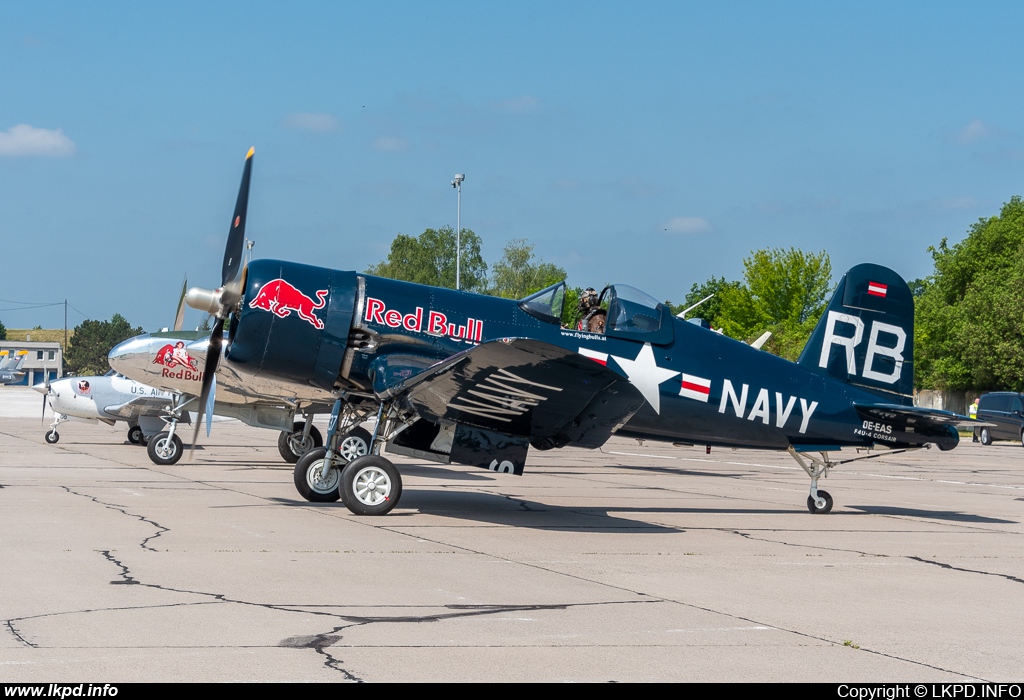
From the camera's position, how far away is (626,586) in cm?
709

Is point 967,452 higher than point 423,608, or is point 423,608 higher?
point 967,452

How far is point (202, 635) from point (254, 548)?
3.24m

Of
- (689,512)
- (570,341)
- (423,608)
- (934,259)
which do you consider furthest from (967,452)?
(934,259)

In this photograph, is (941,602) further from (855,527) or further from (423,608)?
(855,527)

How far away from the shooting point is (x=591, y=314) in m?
11.7

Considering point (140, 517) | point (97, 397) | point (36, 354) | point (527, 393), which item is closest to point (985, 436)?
point (97, 397)

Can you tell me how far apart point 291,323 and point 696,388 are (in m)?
4.87

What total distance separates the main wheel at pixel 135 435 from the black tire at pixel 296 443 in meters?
6.50

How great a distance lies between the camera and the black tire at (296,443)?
Answer: 19.8 metres

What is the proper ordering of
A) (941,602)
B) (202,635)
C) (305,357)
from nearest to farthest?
(202,635), (941,602), (305,357)

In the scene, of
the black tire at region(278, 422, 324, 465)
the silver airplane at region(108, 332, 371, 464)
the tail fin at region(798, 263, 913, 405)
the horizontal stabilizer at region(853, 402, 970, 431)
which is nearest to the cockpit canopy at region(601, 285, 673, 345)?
the tail fin at region(798, 263, 913, 405)

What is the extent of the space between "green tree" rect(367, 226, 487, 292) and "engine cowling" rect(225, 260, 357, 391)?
8695 cm

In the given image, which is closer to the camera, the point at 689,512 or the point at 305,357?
the point at 305,357

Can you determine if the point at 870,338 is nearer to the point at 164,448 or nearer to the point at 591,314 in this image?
the point at 591,314
